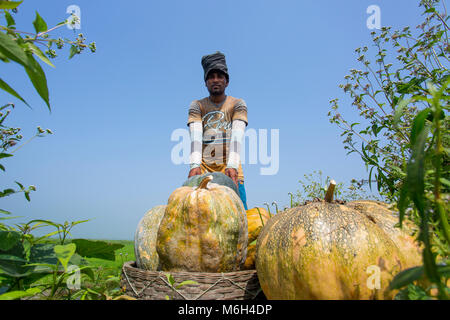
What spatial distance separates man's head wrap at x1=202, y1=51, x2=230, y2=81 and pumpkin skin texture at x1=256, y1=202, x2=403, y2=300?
3.19 m

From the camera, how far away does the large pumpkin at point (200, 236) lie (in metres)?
1.88

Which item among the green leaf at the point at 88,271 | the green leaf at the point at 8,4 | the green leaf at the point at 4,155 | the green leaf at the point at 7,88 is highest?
the green leaf at the point at 8,4

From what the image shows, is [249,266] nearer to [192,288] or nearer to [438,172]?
[192,288]

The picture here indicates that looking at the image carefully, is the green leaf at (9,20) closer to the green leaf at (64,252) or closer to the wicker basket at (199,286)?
the green leaf at (64,252)

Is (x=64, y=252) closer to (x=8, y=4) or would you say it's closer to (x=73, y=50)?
(x=8, y=4)

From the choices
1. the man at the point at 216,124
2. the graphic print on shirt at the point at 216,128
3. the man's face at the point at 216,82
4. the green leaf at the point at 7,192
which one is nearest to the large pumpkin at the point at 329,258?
the green leaf at the point at 7,192

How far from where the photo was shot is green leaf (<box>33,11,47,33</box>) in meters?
0.92

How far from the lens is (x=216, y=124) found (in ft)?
13.8

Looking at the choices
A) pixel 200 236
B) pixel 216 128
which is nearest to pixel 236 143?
pixel 216 128

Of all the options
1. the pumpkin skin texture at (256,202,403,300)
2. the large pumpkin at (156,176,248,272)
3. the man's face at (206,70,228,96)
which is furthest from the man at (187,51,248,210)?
the pumpkin skin texture at (256,202,403,300)

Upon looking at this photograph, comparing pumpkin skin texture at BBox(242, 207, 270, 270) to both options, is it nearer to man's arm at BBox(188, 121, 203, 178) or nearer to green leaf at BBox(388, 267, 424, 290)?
man's arm at BBox(188, 121, 203, 178)

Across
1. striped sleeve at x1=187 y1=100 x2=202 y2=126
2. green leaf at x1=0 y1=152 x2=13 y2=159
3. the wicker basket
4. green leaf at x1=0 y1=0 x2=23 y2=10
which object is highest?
striped sleeve at x1=187 y1=100 x2=202 y2=126
